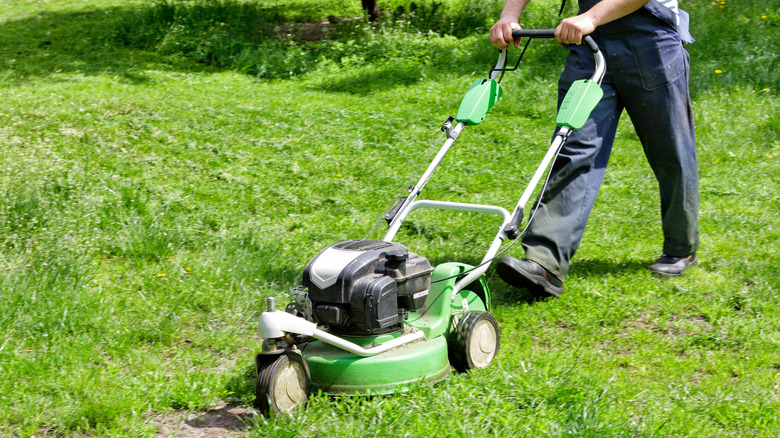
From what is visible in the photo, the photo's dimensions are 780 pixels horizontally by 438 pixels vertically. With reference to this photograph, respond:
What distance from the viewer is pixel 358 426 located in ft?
8.38

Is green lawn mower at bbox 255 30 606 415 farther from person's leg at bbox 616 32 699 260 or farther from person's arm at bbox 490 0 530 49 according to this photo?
person's leg at bbox 616 32 699 260

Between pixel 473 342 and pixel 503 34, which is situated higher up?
pixel 503 34

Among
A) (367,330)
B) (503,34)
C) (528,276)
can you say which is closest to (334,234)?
(528,276)

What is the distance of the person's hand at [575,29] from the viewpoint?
330 centimetres

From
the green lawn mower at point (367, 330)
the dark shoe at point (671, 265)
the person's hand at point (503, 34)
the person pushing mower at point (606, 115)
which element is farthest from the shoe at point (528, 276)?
the person's hand at point (503, 34)

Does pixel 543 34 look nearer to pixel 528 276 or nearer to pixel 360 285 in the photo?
pixel 528 276

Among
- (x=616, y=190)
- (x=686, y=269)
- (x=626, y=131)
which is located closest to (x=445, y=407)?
(x=686, y=269)

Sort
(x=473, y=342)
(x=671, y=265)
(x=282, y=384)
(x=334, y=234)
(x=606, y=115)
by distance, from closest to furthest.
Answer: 1. (x=282, y=384)
2. (x=473, y=342)
3. (x=606, y=115)
4. (x=671, y=265)
5. (x=334, y=234)

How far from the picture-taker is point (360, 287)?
8.61ft

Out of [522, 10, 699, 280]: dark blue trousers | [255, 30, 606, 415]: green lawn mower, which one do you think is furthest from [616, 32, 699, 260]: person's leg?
[255, 30, 606, 415]: green lawn mower

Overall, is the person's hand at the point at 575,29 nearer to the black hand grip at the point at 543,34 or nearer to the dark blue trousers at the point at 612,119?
the black hand grip at the point at 543,34

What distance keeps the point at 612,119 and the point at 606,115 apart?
51 millimetres

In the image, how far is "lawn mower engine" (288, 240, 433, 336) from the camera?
103 inches

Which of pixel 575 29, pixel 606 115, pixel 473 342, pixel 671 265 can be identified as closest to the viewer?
pixel 473 342
